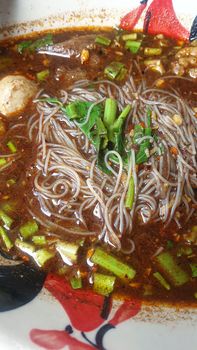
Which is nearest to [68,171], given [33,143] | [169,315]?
[33,143]

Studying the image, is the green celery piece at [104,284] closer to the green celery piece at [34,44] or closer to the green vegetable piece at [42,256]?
the green vegetable piece at [42,256]

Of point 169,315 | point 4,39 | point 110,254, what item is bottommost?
point 169,315

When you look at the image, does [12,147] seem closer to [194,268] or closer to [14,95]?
[14,95]

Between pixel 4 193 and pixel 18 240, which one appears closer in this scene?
pixel 18 240

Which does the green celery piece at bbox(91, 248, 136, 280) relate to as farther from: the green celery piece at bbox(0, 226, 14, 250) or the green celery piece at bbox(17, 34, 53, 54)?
the green celery piece at bbox(17, 34, 53, 54)

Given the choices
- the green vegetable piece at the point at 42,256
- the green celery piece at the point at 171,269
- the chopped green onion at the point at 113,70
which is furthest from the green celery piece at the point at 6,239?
the chopped green onion at the point at 113,70

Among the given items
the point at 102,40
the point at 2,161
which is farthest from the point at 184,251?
the point at 102,40

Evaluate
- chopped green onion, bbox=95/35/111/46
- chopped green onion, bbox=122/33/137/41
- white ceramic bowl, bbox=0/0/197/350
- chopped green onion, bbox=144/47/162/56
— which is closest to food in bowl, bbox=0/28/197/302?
white ceramic bowl, bbox=0/0/197/350

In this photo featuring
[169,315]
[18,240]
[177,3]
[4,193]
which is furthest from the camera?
[177,3]

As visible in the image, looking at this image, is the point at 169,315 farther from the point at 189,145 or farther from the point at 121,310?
the point at 189,145
